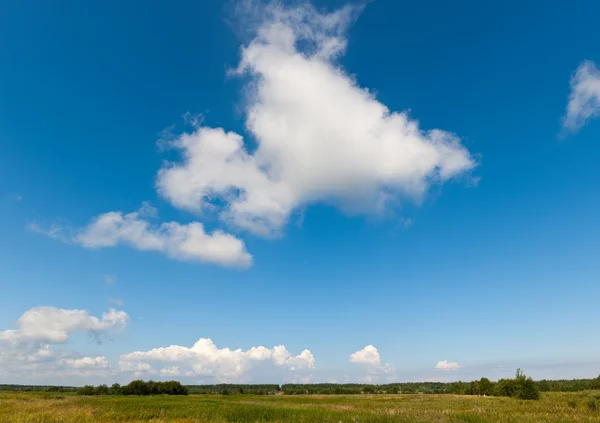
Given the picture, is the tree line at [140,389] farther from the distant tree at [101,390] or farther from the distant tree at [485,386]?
the distant tree at [485,386]

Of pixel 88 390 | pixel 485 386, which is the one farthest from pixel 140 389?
pixel 485 386

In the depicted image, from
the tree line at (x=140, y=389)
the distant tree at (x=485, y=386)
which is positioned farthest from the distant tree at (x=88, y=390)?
the distant tree at (x=485, y=386)

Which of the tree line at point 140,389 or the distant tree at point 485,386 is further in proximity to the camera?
the tree line at point 140,389

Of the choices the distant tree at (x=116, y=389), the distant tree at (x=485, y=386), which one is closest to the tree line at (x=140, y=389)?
the distant tree at (x=116, y=389)

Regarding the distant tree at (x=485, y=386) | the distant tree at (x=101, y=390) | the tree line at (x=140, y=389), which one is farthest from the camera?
the distant tree at (x=101, y=390)

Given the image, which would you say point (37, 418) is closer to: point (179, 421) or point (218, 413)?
point (179, 421)

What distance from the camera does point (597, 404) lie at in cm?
4384

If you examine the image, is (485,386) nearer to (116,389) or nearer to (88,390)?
(116,389)

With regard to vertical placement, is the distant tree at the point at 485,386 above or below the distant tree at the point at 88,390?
above

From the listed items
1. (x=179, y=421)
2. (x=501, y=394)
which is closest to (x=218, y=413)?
(x=179, y=421)

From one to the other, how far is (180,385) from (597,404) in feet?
395

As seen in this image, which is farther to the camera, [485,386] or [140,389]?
[140,389]

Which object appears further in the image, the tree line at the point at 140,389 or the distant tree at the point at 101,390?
the distant tree at the point at 101,390

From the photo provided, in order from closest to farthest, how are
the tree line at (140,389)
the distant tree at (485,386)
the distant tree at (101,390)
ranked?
the distant tree at (485,386) < the tree line at (140,389) < the distant tree at (101,390)
